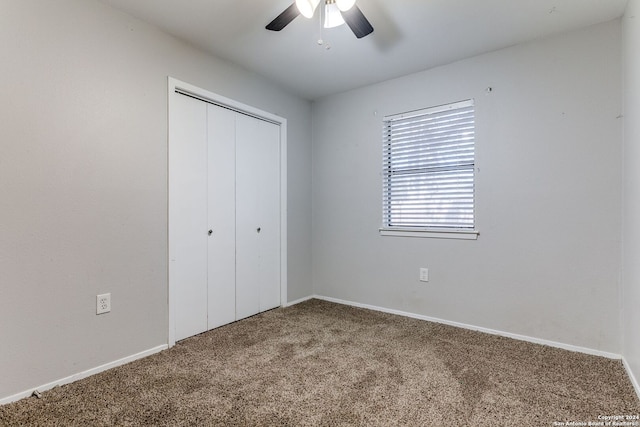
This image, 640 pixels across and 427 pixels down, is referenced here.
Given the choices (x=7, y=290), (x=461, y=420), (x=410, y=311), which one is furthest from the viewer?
(x=410, y=311)

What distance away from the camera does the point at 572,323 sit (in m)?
2.38

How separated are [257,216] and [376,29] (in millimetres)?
1934

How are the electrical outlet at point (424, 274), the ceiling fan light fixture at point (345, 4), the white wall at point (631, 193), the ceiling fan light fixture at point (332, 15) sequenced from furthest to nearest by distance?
1. the electrical outlet at point (424, 274)
2. the ceiling fan light fixture at point (332, 15)
3. the white wall at point (631, 193)
4. the ceiling fan light fixture at point (345, 4)

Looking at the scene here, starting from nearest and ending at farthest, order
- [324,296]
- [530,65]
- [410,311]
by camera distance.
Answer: [530,65]
[410,311]
[324,296]

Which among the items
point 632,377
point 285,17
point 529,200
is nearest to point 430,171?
point 529,200

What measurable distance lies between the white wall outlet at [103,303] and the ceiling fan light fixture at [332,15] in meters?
2.25

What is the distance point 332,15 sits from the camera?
6.83 ft

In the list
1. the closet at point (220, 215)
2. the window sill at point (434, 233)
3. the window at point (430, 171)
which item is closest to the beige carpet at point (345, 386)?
the closet at point (220, 215)

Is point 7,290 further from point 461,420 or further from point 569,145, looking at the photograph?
point 569,145

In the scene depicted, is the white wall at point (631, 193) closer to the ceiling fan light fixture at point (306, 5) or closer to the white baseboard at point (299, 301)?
the ceiling fan light fixture at point (306, 5)

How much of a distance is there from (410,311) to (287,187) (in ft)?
5.85

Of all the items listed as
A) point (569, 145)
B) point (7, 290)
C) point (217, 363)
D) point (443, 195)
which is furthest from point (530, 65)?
point (7, 290)

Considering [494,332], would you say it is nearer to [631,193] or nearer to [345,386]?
[631,193]

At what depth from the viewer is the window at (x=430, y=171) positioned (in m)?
2.85
